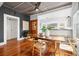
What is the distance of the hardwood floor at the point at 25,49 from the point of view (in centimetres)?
141

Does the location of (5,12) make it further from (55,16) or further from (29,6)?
(55,16)

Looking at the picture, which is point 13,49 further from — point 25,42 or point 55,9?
point 55,9

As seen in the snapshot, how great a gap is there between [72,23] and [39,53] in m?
0.81

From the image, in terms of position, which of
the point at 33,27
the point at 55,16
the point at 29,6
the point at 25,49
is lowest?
the point at 25,49

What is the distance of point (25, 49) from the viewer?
149 cm

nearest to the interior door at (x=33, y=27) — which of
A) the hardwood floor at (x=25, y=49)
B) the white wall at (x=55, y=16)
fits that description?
the white wall at (x=55, y=16)

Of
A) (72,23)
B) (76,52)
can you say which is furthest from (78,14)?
(76,52)

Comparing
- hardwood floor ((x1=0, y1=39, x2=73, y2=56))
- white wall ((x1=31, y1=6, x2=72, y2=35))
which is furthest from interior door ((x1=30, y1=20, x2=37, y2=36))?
hardwood floor ((x1=0, y1=39, x2=73, y2=56))

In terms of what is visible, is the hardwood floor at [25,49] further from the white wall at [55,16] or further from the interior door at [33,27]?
the white wall at [55,16]

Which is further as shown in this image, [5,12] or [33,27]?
[33,27]

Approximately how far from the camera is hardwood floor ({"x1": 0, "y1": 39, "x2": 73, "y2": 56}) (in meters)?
1.41

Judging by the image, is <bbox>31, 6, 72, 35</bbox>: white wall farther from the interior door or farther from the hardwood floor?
the hardwood floor

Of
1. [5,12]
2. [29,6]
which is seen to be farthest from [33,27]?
[5,12]

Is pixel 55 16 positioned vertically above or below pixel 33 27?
above
